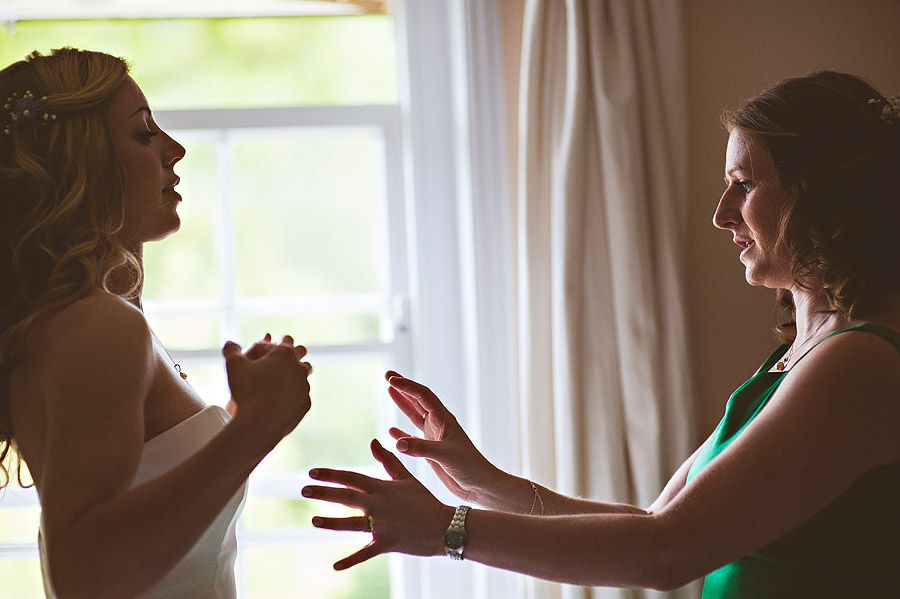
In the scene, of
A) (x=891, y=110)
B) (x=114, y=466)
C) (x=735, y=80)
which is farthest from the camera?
(x=735, y=80)

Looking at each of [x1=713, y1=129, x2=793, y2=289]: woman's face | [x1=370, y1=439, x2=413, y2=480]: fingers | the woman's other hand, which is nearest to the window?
[x1=713, y1=129, x2=793, y2=289]: woman's face

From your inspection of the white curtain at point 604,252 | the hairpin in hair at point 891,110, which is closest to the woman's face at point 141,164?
the white curtain at point 604,252

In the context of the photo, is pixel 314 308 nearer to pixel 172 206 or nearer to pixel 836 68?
pixel 172 206

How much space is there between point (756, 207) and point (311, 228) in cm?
142

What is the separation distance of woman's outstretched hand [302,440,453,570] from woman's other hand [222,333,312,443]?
0.10m

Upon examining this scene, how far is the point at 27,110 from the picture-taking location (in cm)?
120

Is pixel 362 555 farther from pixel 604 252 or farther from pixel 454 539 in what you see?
pixel 604 252

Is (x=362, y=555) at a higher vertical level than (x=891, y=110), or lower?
lower

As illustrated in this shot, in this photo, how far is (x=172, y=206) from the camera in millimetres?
1395

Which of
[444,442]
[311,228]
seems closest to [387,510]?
[444,442]

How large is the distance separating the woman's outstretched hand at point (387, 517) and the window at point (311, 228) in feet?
3.49

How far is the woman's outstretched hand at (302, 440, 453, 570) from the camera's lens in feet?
3.86

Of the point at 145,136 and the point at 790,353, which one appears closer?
the point at 145,136

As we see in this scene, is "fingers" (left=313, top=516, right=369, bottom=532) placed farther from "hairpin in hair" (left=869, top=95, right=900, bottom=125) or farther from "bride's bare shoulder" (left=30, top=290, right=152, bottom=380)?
"hairpin in hair" (left=869, top=95, right=900, bottom=125)
